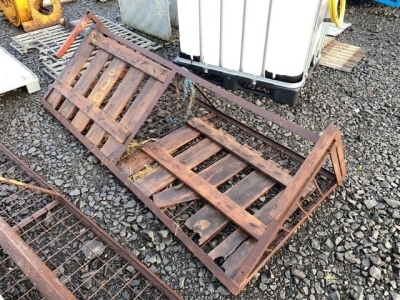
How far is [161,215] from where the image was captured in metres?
2.95

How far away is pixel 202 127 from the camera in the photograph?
3.80m

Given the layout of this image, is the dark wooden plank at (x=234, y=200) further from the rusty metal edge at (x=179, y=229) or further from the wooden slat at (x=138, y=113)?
the wooden slat at (x=138, y=113)

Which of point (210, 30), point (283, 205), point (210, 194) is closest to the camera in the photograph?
point (283, 205)

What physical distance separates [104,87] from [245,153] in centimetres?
157

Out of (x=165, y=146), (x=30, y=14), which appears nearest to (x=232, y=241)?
(x=165, y=146)

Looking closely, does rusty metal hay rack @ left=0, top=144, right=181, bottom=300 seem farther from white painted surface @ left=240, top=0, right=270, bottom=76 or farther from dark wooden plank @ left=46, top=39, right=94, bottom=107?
white painted surface @ left=240, top=0, right=270, bottom=76

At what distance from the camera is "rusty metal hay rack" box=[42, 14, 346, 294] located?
104 inches

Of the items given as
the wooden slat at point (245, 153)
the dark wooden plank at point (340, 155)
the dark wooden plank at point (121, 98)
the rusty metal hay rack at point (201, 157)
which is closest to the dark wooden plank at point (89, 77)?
the rusty metal hay rack at point (201, 157)

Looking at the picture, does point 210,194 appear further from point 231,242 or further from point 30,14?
point 30,14

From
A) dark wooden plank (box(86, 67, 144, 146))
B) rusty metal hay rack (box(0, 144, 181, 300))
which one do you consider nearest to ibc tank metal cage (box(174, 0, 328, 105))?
dark wooden plank (box(86, 67, 144, 146))

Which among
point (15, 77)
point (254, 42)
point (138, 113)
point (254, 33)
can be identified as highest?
point (254, 33)

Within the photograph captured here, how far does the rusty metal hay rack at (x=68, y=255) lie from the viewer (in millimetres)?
2555

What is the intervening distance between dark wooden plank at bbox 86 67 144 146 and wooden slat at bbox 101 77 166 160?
0.42ft

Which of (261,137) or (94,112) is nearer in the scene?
(94,112)
